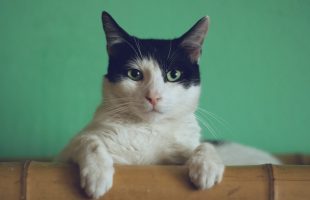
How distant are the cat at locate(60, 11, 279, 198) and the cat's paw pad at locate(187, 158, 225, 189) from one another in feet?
0.25

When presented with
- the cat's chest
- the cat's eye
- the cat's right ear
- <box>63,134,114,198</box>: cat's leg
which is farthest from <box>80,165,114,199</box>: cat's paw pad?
the cat's right ear

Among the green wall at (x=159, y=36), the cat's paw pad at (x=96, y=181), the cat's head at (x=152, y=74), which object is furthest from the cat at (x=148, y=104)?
the green wall at (x=159, y=36)

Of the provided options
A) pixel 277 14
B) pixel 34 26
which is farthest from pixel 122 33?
pixel 277 14

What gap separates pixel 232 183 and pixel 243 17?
1.19m

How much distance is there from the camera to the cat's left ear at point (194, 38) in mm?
1274

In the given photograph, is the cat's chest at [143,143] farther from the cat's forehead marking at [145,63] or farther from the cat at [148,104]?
the cat's forehead marking at [145,63]

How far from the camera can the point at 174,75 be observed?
1.24m

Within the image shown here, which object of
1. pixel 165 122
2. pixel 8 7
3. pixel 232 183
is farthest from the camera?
pixel 8 7

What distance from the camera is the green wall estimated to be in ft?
6.11

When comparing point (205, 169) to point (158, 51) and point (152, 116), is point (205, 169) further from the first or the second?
point (158, 51)

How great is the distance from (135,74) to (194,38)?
229 mm

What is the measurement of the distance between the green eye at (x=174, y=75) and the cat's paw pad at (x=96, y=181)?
1.25ft

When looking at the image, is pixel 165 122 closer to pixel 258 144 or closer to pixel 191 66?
pixel 191 66

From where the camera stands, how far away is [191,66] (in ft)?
4.28
